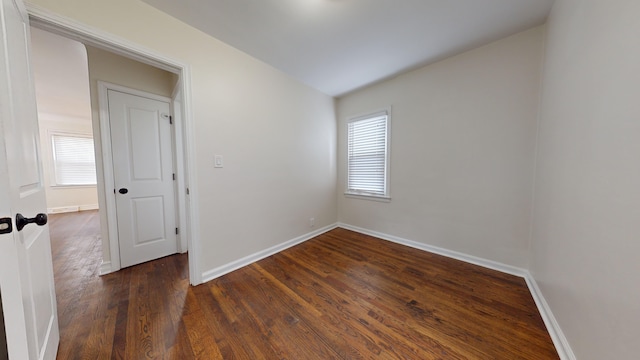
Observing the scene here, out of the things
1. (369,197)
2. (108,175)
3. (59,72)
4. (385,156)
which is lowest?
(369,197)

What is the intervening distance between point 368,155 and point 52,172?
8031 mm

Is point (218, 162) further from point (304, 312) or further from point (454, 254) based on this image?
point (454, 254)

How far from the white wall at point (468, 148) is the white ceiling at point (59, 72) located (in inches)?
155

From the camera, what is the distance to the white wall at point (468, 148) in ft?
6.49

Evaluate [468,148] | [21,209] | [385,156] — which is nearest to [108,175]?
[21,209]

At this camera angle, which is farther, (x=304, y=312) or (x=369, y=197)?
(x=369, y=197)

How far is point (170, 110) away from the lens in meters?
2.56

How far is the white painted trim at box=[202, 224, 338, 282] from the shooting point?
206 centimetres

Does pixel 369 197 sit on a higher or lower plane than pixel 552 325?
higher

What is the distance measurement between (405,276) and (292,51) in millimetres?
2758

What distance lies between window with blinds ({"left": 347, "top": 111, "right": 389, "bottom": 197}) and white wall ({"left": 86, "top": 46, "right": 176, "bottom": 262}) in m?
2.85

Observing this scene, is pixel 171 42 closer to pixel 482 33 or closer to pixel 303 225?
pixel 303 225

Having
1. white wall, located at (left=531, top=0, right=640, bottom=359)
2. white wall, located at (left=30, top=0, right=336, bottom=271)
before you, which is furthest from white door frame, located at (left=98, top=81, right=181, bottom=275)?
white wall, located at (left=531, top=0, right=640, bottom=359)

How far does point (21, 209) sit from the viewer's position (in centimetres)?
82
